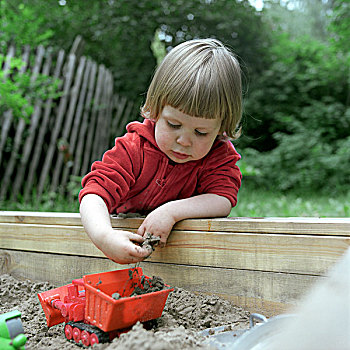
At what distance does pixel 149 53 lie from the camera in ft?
24.9

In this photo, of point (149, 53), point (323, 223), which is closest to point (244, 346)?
point (323, 223)

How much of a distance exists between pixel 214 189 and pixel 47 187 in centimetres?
319

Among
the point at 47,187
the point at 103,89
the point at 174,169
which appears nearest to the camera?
the point at 174,169

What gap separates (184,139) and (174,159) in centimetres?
14

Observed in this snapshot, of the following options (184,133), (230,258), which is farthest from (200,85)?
(230,258)

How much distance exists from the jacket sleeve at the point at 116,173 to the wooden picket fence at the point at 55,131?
2.74 metres

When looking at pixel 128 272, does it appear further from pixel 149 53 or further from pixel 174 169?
pixel 149 53

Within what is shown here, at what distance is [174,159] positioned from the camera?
→ 1.64 m

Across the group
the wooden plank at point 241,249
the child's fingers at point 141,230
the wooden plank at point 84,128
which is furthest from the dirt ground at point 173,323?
the wooden plank at point 84,128

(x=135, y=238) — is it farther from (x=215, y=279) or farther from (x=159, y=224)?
(x=215, y=279)

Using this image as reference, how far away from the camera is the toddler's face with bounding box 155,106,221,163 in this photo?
1.51 metres

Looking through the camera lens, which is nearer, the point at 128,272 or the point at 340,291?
the point at 340,291

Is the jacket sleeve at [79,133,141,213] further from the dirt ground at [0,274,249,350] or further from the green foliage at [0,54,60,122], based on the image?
the green foliage at [0,54,60,122]

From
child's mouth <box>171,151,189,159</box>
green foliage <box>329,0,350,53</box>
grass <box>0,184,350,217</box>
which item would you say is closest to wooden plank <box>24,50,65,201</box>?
grass <box>0,184,350,217</box>
